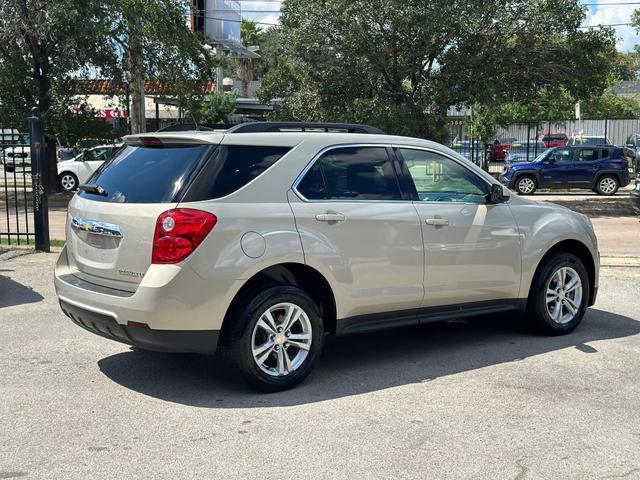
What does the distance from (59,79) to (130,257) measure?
17135 mm

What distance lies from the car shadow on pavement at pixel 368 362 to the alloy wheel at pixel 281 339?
21 centimetres

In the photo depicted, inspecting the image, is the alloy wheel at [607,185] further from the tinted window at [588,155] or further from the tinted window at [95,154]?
the tinted window at [95,154]

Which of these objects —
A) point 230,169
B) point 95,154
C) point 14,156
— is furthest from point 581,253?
point 95,154

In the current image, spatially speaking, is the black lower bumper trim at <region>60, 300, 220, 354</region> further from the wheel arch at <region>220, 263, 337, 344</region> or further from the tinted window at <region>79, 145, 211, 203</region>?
the tinted window at <region>79, 145, 211, 203</region>

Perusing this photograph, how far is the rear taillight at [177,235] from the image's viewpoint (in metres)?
4.66

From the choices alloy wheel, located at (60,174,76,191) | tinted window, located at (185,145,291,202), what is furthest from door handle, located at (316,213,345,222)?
alloy wheel, located at (60,174,76,191)

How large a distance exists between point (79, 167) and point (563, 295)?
19855 mm

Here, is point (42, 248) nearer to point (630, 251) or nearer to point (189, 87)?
point (630, 251)

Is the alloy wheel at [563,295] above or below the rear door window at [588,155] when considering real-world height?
below

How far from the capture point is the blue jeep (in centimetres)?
2473

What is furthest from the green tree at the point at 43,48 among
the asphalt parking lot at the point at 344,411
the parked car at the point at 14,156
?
the asphalt parking lot at the point at 344,411

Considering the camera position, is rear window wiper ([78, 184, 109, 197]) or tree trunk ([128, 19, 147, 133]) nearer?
rear window wiper ([78, 184, 109, 197])

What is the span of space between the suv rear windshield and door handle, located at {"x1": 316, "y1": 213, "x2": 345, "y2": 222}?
A: 20.1 inches

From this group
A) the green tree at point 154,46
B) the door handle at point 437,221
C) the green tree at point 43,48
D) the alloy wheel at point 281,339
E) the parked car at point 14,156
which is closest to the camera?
the alloy wheel at point 281,339
